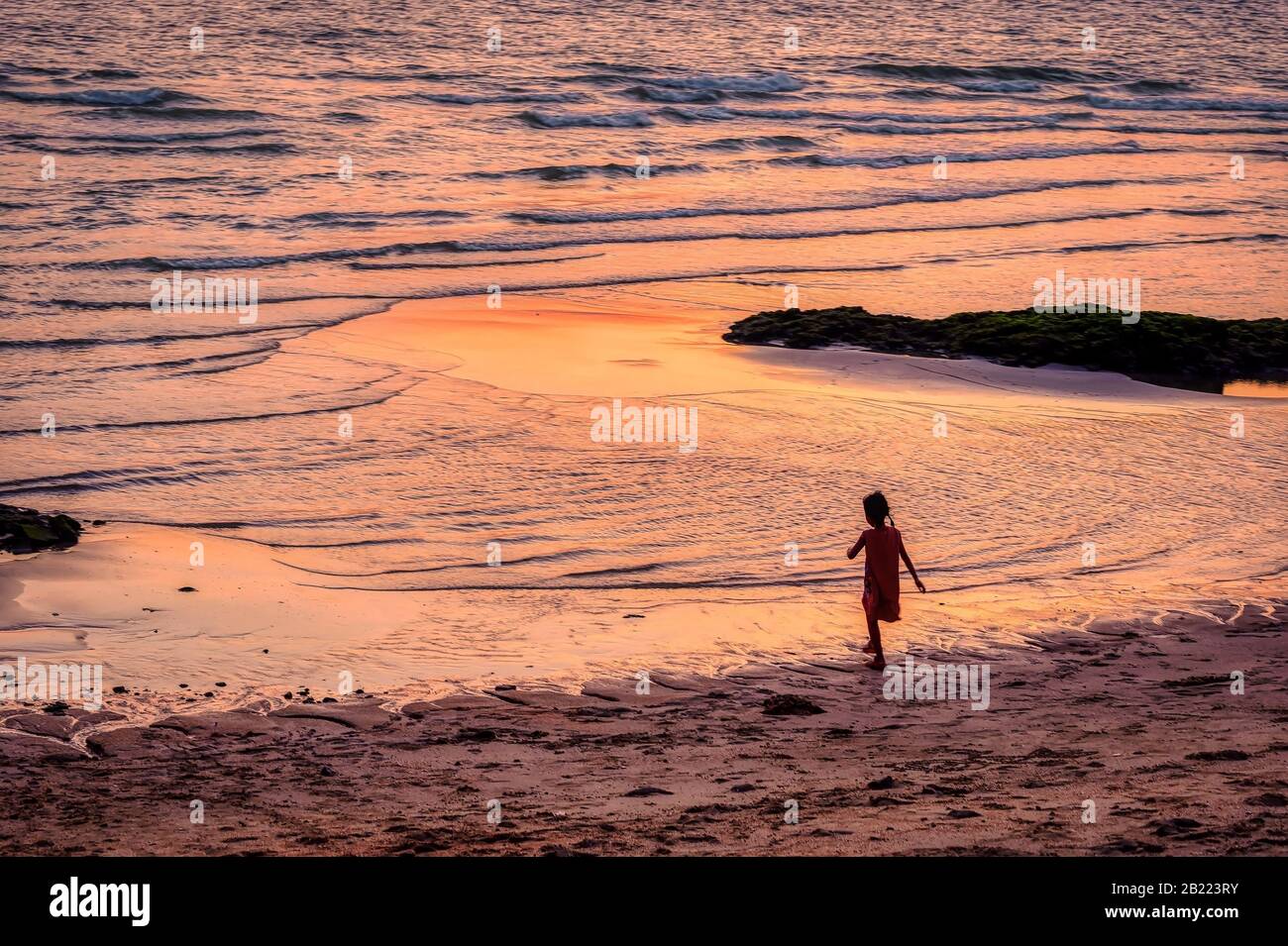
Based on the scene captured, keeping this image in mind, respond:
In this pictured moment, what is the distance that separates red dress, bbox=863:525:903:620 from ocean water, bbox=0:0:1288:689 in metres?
0.96

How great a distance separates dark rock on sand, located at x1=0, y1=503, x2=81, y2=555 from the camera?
35.0ft

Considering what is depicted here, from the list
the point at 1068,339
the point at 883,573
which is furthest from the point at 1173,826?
the point at 1068,339

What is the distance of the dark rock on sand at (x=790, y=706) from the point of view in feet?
26.7

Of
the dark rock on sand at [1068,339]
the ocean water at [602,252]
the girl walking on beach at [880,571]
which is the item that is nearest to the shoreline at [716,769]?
the girl walking on beach at [880,571]

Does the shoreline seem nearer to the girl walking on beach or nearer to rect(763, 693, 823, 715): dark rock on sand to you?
rect(763, 693, 823, 715): dark rock on sand

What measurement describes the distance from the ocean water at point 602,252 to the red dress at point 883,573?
3.15 feet

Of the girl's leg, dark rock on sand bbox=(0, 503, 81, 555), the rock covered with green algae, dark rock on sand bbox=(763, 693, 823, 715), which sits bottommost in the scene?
dark rock on sand bbox=(763, 693, 823, 715)

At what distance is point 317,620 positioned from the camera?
31.6 ft

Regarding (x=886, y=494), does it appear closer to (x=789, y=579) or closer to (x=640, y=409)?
(x=789, y=579)

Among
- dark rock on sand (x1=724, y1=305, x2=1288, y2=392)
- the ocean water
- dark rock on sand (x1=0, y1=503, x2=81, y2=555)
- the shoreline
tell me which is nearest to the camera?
the shoreline

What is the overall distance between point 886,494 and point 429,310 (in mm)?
8627

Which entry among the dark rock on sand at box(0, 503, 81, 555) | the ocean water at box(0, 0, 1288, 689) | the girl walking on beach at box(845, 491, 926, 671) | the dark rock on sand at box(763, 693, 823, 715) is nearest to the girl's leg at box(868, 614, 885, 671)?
the girl walking on beach at box(845, 491, 926, 671)

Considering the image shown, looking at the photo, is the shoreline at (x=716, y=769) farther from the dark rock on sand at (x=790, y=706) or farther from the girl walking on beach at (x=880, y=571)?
the girl walking on beach at (x=880, y=571)

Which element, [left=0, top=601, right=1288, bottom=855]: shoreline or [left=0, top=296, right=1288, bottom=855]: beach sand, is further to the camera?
[left=0, top=296, right=1288, bottom=855]: beach sand
